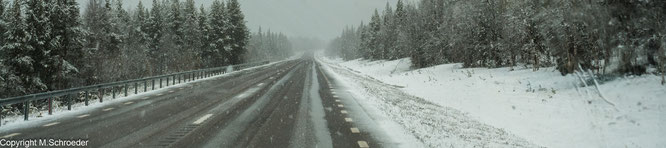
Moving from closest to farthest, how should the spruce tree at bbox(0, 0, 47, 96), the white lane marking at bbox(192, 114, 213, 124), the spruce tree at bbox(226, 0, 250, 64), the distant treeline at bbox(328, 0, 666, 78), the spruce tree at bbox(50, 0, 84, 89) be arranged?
the white lane marking at bbox(192, 114, 213, 124) < the distant treeline at bbox(328, 0, 666, 78) < the spruce tree at bbox(0, 0, 47, 96) < the spruce tree at bbox(50, 0, 84, 89) < the spruce tree at bbox(226, 0, 250, 64)

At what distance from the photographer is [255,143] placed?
22.0 ft

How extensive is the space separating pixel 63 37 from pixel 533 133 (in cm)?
2657

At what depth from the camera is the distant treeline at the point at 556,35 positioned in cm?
1045

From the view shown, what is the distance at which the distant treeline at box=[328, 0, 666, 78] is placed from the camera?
10.4 m

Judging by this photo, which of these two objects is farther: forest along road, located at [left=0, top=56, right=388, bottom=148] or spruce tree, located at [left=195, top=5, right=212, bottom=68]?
spruce tree, located at [left=195, top=5, right=212, bottom=68]

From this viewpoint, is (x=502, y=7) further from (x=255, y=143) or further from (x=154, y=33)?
(x=154, y=33)

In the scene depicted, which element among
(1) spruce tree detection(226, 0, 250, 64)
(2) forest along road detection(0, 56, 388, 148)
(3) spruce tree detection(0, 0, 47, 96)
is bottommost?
(2) forest along road detection(0, 56, 388, 148)

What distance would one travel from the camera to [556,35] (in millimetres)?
14672

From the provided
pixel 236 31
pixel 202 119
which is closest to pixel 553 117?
pixel 202 119

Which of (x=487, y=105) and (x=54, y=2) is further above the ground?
(x=54, y=2)

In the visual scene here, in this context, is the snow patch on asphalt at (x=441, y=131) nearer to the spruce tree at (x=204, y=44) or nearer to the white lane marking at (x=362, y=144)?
the white lane marking at (x=362, y=144)

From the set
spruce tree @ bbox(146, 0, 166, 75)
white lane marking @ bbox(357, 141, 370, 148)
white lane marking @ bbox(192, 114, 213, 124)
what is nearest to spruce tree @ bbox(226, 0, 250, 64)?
spruce tree @ bbox(146, 0, 166, 75)

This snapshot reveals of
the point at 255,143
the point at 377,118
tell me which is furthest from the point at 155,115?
the point at 377,118

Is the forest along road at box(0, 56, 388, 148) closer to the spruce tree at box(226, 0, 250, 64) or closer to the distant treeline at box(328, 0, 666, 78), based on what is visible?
the distant treeline at box(328, 0, 666, 78)
